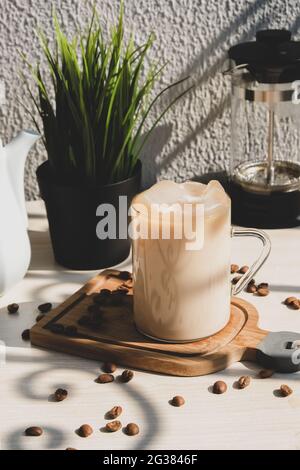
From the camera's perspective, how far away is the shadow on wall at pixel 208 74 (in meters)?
1.22

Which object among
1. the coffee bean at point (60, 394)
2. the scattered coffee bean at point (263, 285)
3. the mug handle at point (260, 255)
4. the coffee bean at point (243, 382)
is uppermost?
the mug handle at point (260, 255)

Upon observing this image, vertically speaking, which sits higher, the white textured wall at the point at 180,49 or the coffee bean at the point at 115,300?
the white textured wall at the point at 180,49

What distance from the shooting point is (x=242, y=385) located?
0.80 m

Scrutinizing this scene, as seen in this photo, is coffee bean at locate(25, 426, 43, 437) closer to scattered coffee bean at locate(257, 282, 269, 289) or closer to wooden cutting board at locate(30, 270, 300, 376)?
wooden cutting board at locate(30, 270, 300, 376)

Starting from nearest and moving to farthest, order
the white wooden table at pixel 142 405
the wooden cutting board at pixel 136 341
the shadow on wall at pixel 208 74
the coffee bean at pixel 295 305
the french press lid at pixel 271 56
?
the white wooden table at pixel 142 405 < the wooden cutting board at pixel 136 341 < the coffee bean at pixel 295 305 < the french press lid at pixel 271 56 < the shadow on wall at pixel 208 74

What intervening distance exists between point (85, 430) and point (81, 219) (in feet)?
1.17

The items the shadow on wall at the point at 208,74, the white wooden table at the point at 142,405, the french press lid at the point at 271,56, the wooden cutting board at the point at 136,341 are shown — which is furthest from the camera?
the shadow on wall at the point at 208,74

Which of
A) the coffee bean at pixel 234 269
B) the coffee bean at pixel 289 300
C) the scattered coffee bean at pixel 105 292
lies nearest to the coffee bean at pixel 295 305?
the coffee bean at pixel 289 300

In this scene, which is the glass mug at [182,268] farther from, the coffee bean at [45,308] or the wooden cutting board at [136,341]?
the coffee bean at [45,308]

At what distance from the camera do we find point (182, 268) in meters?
0.84

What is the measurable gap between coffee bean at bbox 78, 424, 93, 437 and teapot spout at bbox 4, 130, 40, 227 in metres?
0.33

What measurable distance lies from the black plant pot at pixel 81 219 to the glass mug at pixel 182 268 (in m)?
0.16
